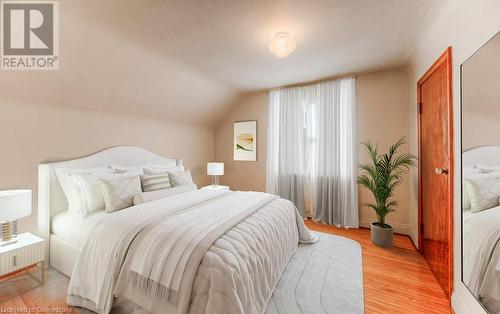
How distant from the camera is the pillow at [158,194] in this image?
228cm

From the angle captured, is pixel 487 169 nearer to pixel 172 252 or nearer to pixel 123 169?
pixel 172 252

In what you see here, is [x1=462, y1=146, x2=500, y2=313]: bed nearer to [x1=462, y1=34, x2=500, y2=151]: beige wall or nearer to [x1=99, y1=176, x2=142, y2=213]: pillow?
[x1=462, y1=34, x2=500, y2=151]: beige wall

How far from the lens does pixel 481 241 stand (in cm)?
126

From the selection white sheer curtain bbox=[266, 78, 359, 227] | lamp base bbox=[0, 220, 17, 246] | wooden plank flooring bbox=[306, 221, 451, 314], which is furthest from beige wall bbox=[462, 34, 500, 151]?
lamp base bbox=[0, 220, 17, 246]

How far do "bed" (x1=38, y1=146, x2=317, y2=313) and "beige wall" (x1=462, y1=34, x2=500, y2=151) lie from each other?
161 centimetres

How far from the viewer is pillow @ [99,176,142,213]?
216 cm

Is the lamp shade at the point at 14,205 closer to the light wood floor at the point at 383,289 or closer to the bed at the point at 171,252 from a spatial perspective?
the bed at the point at 171,252

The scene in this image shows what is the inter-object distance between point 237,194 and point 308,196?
1.75 m

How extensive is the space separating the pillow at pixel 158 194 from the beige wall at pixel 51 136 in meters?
1.06

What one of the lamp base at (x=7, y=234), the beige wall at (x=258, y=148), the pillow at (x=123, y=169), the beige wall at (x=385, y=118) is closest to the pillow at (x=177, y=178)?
the pillow at (x=123, y=169)

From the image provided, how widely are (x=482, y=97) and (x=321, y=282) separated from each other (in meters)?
1.84

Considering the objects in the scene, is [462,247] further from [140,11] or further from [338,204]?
[140,11]

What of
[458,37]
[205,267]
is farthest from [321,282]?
[458,37]

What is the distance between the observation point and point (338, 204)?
11.5ft
